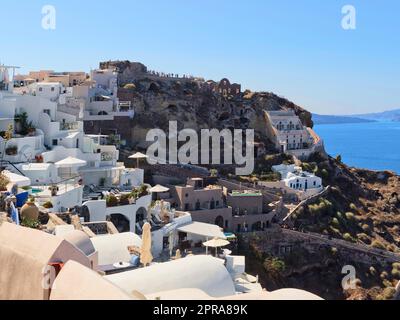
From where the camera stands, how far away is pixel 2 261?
1092 cm

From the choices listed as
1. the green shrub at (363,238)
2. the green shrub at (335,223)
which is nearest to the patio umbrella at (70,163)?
the green shrub at (335,223)

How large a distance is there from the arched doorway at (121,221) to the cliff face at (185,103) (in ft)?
73.7

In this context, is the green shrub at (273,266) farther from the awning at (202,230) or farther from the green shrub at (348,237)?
the green shrub at (348,237)

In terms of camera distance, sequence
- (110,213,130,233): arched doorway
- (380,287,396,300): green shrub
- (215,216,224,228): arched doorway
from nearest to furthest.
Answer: (110,213,130,233): arched doorway
(380,287,396,300): green shrub
(215,216,224,228): arched doorway

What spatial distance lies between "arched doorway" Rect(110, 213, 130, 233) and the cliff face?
2247cm

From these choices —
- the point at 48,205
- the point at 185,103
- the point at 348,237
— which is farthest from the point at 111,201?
the point at 185,103

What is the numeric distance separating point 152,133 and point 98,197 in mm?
21768

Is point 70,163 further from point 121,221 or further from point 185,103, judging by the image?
point 185,103

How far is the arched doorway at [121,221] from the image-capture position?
3144 centimetres

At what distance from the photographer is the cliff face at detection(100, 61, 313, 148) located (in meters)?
57.1

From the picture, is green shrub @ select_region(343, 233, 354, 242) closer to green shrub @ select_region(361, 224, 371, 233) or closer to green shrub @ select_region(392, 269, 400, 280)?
green shrub @ select_region(361, 224, 371, 233)

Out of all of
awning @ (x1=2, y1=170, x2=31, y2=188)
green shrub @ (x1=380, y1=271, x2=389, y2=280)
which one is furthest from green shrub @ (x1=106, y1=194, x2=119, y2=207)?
green shrub @ (x1=380, y1=271, x2=389, y2=280)

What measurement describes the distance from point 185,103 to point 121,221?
30.9 m
